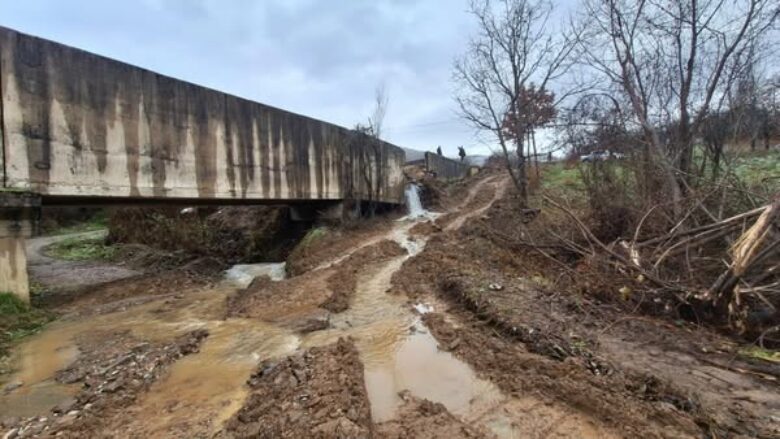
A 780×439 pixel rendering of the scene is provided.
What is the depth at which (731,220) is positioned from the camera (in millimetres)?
5328

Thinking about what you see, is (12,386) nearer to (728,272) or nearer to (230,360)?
(230,360)

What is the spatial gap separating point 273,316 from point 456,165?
25.3 m

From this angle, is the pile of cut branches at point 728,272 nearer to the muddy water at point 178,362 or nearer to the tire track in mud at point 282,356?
the tire track in mud at point 282,356

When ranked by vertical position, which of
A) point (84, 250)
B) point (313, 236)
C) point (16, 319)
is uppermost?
point (313, 236)

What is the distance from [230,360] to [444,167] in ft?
78.2

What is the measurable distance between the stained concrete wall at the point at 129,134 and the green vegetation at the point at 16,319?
1.76 m

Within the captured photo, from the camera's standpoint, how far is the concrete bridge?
615 centimetres

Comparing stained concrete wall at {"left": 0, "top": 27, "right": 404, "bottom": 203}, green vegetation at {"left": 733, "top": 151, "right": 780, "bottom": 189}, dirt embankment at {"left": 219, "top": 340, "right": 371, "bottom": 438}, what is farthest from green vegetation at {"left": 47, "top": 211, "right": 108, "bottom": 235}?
green vegetation at {"left": 733, "top": 151, "right": 780, "bottom": 189}

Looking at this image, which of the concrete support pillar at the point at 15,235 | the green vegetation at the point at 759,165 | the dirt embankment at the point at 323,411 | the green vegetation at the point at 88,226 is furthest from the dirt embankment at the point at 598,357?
the green vegetation at the point at 88,226

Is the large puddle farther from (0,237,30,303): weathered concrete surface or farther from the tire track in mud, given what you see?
(0,237,30,303): weathered concrete surface

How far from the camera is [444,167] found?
27.2 meters

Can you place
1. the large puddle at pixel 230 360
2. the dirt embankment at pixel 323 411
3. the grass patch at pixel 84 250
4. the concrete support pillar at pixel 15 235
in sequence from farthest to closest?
1. the grass patch at pixel 84 250
2. the concrete support pillar at pixel 15 235
3. the large puddle at pixel 230 360
4. the dirt embankment at pixel 323 411

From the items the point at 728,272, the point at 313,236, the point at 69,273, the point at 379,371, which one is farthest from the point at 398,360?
the point at 69,273

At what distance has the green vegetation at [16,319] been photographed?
5.65 meters
